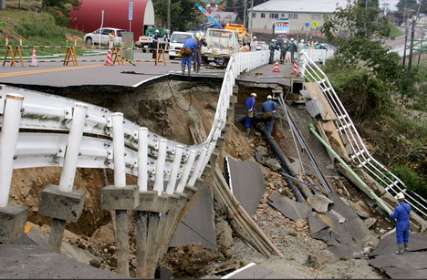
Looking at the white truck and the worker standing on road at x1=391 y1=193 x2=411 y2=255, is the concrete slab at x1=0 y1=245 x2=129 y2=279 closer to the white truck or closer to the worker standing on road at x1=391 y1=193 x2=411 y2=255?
the worker standing on road at x1=391 y1=193 x2=411 y2=255

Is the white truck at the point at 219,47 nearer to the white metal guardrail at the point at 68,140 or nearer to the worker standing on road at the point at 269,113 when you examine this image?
the worker standing on road at the point at 269,113

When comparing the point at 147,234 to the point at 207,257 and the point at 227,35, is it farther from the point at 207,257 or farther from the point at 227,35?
the point at 227,35

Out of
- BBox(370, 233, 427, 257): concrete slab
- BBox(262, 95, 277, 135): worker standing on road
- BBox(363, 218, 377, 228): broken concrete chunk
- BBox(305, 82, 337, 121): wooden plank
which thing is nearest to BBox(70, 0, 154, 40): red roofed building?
BBox(305, 82, 337, 121): wooden plank

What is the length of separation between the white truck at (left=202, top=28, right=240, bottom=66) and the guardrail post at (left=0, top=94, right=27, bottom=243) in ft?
78.7

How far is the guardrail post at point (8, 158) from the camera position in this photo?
608 cm

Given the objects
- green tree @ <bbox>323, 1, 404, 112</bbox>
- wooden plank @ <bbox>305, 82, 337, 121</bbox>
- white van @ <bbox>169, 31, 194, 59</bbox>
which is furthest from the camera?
white van @ <bbox>169, 31, 194, 59</bbox>

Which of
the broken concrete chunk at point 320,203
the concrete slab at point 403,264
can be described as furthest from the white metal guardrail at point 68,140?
the broken concrete chunk at point 320,203

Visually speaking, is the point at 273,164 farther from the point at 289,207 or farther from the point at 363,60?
the point at 363,60

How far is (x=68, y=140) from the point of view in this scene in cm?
675

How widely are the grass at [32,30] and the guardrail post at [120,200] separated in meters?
29.4

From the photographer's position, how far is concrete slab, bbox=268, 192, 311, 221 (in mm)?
16531

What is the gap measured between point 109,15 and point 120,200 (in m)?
54.9

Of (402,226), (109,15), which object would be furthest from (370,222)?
(109,15)

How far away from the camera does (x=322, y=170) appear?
2055 centimetres
